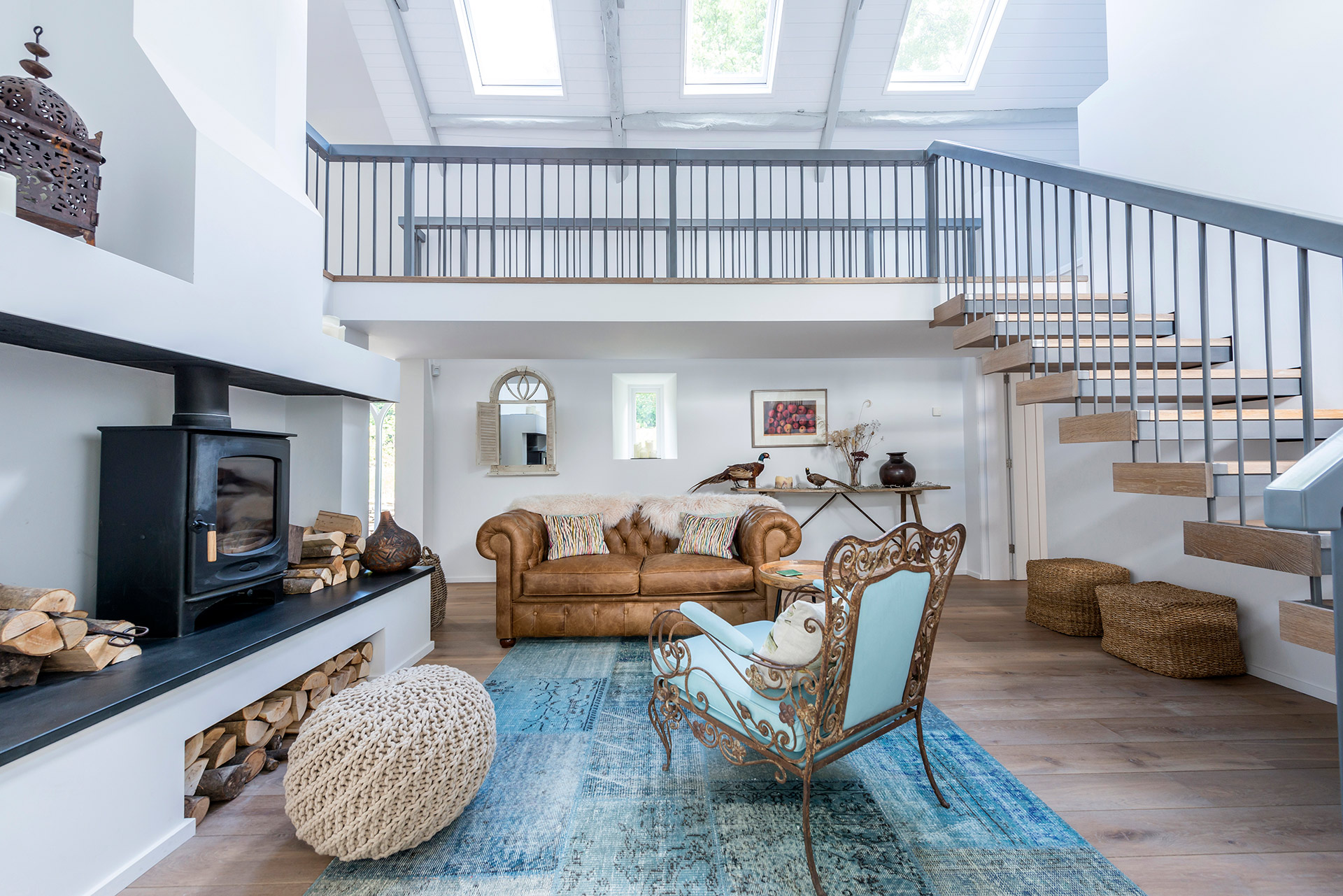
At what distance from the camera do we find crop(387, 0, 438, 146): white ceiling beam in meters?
5.80

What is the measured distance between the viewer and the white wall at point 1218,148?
2893 mm

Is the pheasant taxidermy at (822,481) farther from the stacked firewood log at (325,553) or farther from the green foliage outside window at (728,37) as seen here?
the green foliage outside window at (728,37)

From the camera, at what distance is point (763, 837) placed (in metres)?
1.84

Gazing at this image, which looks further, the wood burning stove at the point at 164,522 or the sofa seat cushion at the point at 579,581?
the sofa seat cushion at the point at 579,581

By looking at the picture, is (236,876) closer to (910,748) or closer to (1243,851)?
(910,748)

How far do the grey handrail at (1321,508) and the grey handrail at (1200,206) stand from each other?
1428mm

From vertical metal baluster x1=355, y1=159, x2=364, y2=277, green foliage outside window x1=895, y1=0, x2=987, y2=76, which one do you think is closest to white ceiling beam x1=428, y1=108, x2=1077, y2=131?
green foliage outside window x1=895, y1=0, x2=987, y2=76

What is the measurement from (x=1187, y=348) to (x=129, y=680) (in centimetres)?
427

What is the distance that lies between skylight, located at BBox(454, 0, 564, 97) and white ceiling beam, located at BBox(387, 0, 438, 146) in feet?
1.73

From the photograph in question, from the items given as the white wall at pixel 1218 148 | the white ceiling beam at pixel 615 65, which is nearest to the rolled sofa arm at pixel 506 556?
the white wall at pixel 1218 148

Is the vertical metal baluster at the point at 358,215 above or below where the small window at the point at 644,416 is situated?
above

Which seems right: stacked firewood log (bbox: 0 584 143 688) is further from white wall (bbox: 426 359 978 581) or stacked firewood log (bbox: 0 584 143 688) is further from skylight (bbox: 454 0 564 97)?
skylight (bbox: 454 0 564 97)

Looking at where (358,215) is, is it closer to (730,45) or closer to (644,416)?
(644,416)

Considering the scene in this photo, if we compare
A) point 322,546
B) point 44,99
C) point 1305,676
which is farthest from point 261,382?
point 1305,676
